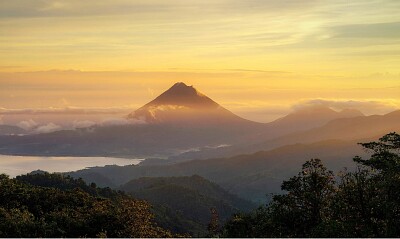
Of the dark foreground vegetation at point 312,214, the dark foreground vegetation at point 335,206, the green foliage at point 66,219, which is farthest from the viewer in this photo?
the green foliage at point 66,219

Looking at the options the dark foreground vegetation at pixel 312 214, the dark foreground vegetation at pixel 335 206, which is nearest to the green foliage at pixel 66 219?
→ the dark foreground vegetation at pixel 312 214

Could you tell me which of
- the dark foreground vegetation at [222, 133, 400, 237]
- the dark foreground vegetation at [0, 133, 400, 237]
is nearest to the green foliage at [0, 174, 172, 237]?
the dark foreground vegetation at [0, 133, 400, 237]

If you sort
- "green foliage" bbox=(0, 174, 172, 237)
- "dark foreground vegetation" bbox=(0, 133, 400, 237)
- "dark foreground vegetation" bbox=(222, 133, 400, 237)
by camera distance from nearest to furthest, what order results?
"dark foreground vegetation" bbox=(222, 133, 400, 237) → "dark foreground vegetation" bbox=(0, 133, 400, 237) → "green foliage" bbox=(0, 174, 172, 237)

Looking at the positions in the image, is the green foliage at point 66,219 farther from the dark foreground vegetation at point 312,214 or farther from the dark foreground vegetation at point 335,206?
the dark foreground vegetation at point 335,206

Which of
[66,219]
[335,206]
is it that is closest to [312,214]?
[335,206]

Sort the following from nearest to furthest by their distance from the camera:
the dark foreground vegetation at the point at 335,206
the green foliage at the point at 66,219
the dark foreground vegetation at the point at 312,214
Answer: the dark foreground vegetation at the point at 335,206, the dark foreground vegetation at the point at 312,214, the green foliage at the point at 66,219

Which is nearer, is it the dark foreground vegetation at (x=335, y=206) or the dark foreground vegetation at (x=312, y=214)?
the dark foreground vegetation at (x=335, y=206)

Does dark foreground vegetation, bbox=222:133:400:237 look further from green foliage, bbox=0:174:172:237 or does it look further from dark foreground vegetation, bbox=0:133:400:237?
green foliage, bbox=0:174:172:237

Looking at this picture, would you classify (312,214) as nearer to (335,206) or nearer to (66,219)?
(335,206)
